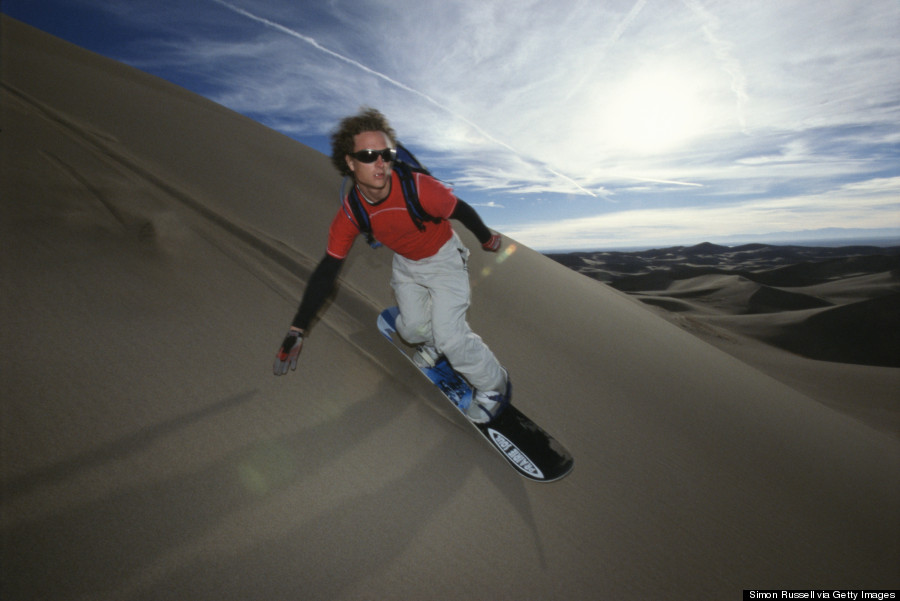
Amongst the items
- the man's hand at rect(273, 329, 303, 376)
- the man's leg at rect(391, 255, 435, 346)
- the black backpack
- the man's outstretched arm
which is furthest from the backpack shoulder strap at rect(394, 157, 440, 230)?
the man's hand at rect(273, 329, 303, 376)

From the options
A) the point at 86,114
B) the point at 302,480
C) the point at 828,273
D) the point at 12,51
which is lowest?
the point at 302,480

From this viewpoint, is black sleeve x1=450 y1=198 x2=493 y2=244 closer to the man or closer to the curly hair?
the man

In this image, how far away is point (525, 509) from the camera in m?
1.77

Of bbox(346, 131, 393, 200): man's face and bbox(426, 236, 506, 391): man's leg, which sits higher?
→ bbox(346, 131, 393, 200): man's face

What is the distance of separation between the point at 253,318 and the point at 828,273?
4665 cm

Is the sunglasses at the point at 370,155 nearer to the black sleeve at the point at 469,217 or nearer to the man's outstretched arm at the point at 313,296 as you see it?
the black sleeve at the point at 469,217

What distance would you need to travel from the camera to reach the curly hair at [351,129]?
1.99m

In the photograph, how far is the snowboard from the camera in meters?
1.97

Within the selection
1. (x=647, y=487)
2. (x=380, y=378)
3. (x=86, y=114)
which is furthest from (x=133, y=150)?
(x=647, y=487)

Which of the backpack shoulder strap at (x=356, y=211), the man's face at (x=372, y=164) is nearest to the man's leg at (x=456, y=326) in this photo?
the backpack shoulder strap at (x=356, y=211)

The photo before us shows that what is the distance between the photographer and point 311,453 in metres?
1.68

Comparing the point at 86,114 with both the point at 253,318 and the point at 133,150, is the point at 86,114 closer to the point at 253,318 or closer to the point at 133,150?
the point at 133,150

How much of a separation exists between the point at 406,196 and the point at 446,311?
809mm

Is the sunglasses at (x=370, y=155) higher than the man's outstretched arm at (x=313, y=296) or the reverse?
higher
